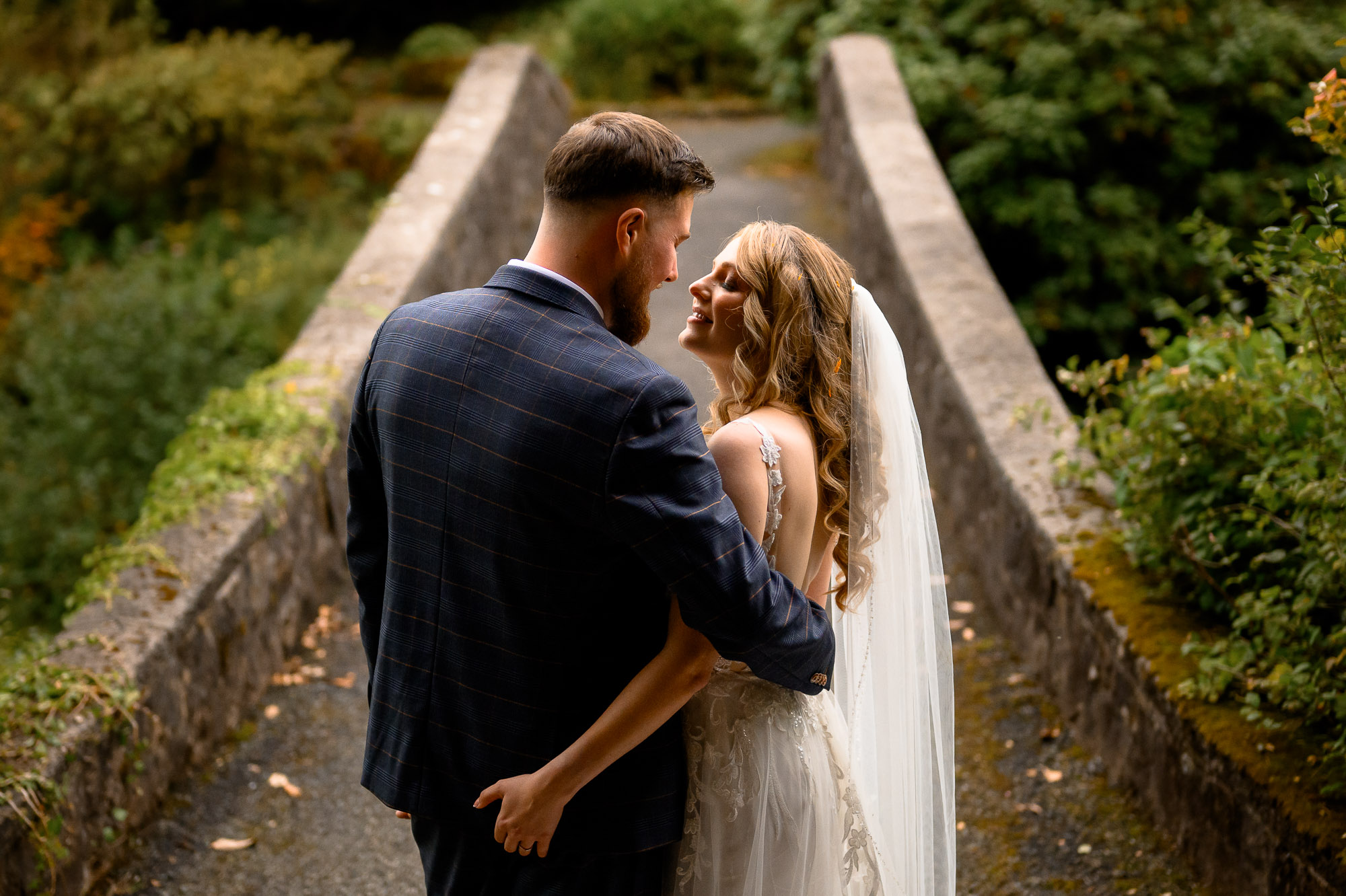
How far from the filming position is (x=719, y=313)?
2.09 metres

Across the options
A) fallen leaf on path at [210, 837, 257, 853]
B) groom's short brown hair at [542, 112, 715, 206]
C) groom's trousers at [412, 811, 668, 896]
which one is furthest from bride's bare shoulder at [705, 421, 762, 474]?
fallen leaf on path at [210, 837, 257, 853]

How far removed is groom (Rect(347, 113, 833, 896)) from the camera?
163 cm

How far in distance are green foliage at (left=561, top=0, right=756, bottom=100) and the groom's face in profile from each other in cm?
1125

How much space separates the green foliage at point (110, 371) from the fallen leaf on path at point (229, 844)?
4047 mm

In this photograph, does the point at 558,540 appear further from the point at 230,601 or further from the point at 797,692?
the point at 230,601

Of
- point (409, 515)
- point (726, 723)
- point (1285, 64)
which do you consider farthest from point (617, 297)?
point (1285, 64)

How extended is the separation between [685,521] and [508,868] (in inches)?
29.6

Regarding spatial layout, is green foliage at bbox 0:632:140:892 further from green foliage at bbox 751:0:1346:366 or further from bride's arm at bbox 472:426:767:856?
green foliage at bbox 751:0:1346:366

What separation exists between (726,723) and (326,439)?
2.96 metres

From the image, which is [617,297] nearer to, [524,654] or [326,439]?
[524,654]

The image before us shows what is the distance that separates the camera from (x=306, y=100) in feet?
35.3

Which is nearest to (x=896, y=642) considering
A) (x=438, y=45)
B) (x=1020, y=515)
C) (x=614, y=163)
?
(x=614, y=163)

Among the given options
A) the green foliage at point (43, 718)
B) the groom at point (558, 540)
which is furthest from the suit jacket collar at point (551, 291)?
the green foliage at point (43, 718)

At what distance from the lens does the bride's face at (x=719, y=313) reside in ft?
6.83
